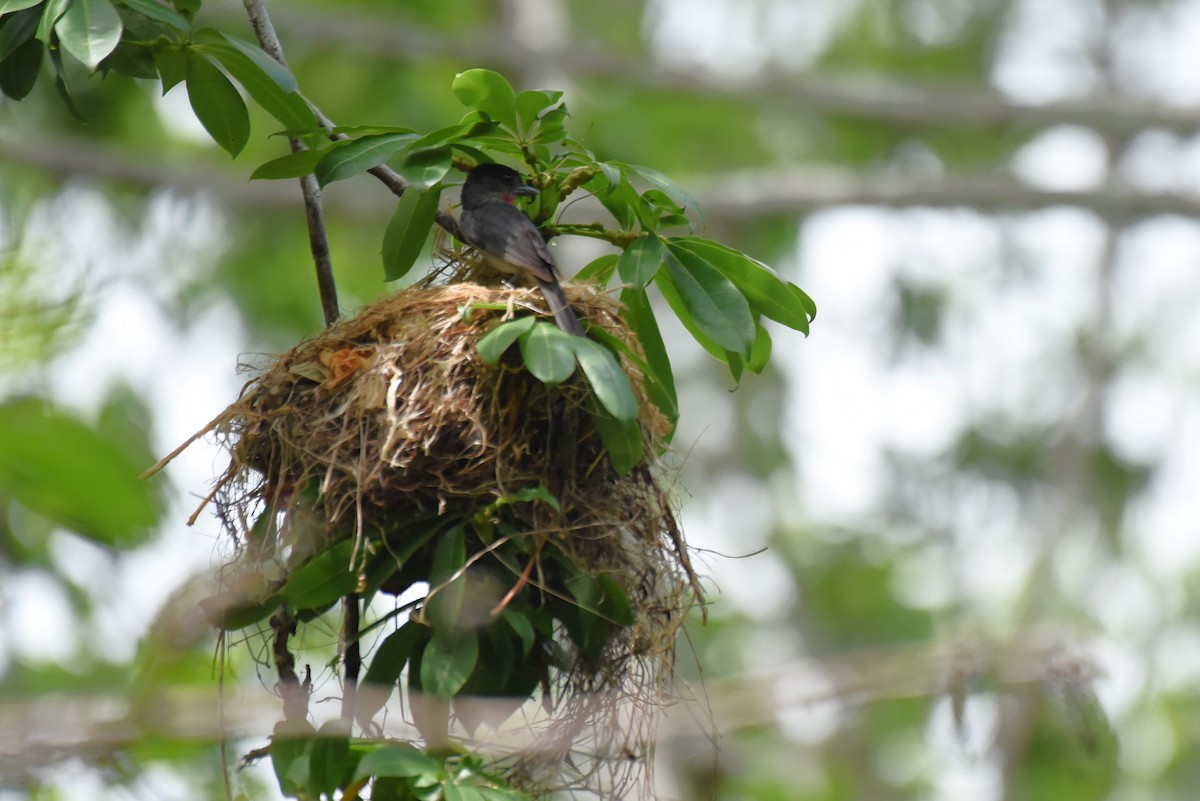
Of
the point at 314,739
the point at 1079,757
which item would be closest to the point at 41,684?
the point at 314,739

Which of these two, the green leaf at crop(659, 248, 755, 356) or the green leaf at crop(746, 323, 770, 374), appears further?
the green leaf at crop(746, 323, 770, 374)

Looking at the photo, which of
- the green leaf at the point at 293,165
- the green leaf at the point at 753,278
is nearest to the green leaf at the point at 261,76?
the green leaf at the point at 293,165

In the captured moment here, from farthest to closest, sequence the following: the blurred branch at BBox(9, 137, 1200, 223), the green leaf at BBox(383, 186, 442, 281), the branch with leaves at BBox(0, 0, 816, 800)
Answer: the blurred branch at BBox(9, 137, 1200, 223) → the green leaf at BBox(383, 186, 442, 281) → the branch with leaves at BBox(0, 0, 816, 800)

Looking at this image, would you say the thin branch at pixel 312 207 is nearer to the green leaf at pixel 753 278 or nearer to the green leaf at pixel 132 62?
the green leaf at pixel 132 62

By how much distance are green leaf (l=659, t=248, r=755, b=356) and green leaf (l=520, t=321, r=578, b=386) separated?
34 centimetres

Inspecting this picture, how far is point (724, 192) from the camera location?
1224 cm

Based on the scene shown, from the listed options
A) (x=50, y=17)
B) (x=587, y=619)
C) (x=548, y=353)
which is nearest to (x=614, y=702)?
(x=587, y=619)

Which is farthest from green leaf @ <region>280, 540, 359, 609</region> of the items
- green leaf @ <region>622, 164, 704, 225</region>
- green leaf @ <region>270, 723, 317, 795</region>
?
green leaf @ <region>622, 164, 704, 225</region>

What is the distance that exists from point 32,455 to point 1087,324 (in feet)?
56.0

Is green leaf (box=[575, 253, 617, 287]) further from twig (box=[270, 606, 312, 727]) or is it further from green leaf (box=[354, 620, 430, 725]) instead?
twig (box=[270, 606, 312, 727])

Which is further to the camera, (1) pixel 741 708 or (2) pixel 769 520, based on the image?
(2) pixel 769 520

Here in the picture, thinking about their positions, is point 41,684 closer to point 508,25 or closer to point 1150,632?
point 508,25

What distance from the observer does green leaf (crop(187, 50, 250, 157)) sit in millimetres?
3611

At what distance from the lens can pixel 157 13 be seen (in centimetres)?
333
